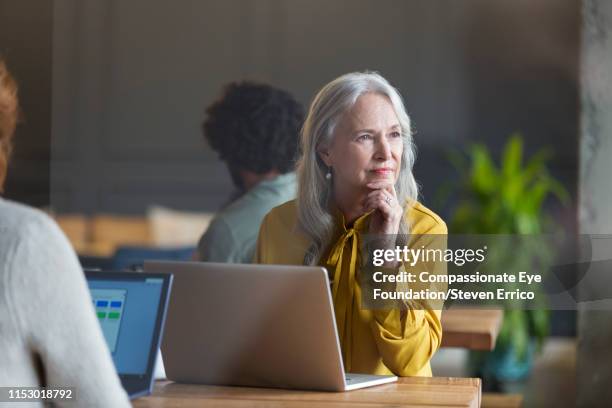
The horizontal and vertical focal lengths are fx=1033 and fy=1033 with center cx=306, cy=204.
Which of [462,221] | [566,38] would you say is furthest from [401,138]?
[566,38]

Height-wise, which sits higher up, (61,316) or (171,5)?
(171,5)

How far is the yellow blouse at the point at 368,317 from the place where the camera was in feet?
6.54

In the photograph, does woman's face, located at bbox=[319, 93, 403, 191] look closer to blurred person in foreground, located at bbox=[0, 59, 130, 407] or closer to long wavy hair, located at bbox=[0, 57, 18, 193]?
long wavy hair, located at bbox=[0, 57, 18, 193]

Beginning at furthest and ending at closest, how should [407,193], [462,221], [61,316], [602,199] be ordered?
1. [462,221]
2. [602,199]
3. [407,193]
4. [61,316]

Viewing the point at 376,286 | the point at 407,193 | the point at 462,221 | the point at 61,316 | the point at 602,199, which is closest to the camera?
the point at 61,316

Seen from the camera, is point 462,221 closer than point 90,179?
No

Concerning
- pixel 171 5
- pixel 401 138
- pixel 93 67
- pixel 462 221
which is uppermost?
pixel 171 5

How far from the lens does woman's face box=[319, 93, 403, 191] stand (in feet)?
7.54

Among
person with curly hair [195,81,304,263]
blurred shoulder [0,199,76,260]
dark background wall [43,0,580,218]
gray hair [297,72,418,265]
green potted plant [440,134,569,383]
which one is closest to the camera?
blurred shoulder [0,199,76,260]

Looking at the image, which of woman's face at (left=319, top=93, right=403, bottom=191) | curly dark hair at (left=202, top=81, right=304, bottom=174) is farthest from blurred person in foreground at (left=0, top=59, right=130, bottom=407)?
curly dark hair at (left=202, top=81, right=304, bottom=174)

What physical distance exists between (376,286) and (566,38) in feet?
11.9

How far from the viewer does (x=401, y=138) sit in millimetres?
2342

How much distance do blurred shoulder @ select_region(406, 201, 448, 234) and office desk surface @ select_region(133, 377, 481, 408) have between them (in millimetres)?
400

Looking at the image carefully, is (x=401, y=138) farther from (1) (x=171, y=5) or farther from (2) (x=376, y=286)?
(1) (x=171, y=5)
